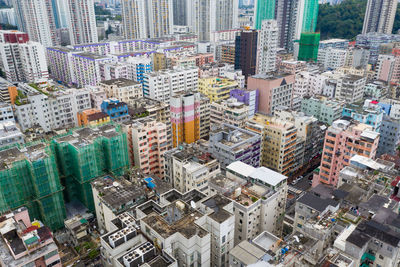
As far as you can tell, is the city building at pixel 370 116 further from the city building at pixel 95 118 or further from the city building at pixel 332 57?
the city building at pixel 332 57

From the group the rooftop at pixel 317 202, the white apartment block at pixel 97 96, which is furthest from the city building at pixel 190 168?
the white apartment block at pixel 97 96

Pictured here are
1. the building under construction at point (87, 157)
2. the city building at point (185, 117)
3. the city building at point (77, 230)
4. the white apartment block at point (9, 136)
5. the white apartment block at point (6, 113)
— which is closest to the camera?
the city building at point (77, 230)

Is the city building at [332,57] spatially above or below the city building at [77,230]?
above

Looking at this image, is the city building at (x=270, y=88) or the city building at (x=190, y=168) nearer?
the city building at (x=190, y=168)

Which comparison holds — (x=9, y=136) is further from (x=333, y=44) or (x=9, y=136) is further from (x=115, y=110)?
(x=333, y=44)

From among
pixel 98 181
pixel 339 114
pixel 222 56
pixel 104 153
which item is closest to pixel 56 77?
pixel 222 56

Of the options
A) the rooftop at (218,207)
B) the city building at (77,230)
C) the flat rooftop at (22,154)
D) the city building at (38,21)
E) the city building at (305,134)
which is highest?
the city building at (38,21)

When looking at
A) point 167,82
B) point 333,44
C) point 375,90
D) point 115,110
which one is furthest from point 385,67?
point 115,110

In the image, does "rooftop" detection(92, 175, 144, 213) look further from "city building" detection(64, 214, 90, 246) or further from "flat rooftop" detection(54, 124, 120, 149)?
"flat rooftop" detection(54, 124, 120, 149)
